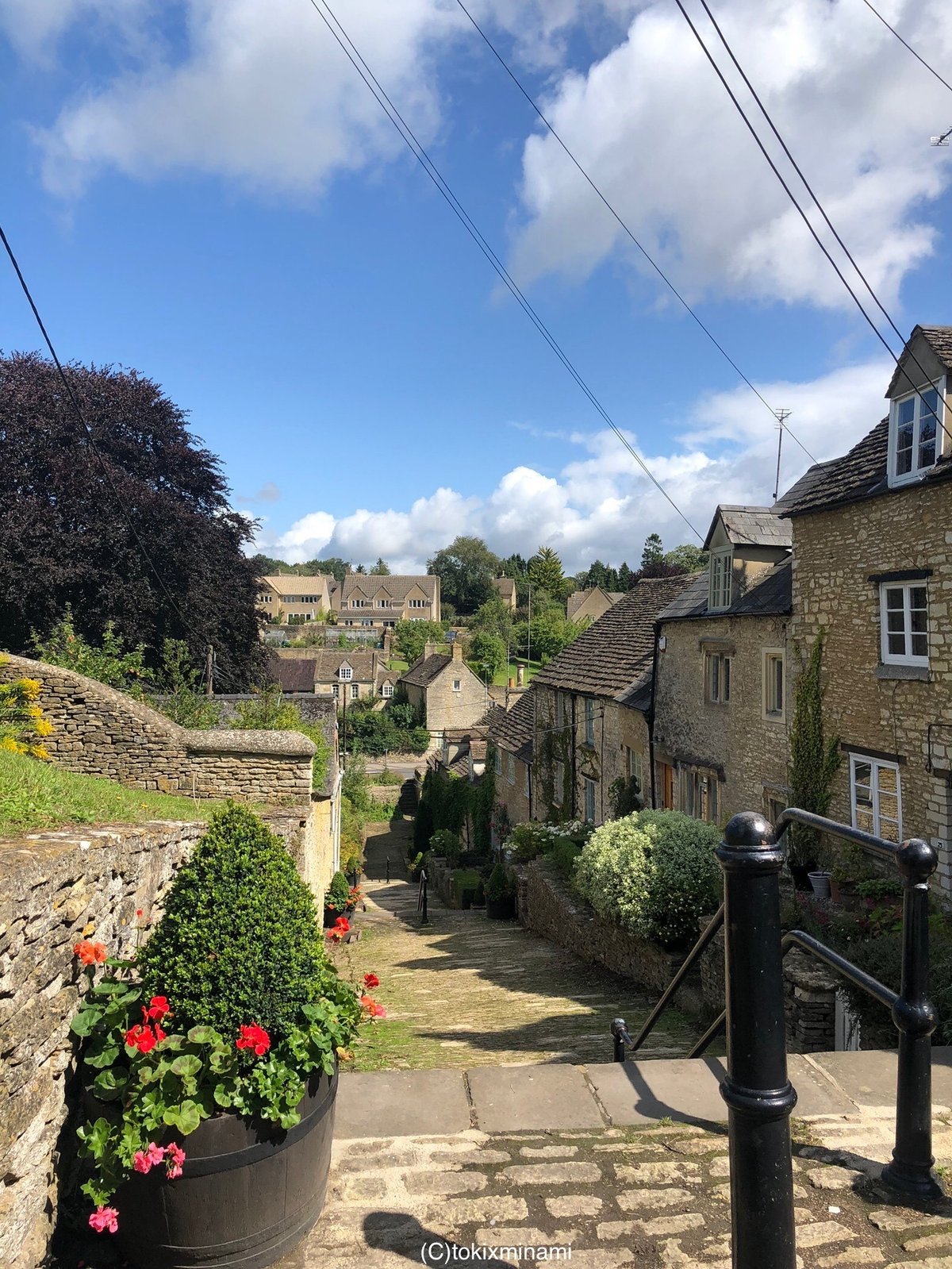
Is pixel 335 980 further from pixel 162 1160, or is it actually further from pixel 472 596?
pixel 472 596

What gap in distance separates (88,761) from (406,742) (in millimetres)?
46931

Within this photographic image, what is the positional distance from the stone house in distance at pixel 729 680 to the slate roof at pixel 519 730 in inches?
353

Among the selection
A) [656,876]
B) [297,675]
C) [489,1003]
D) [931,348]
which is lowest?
[489,1003]

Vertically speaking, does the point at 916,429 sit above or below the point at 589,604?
below

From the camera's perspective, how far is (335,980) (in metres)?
3.85

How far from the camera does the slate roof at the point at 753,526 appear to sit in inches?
665

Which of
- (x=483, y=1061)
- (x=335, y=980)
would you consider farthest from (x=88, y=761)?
(x=335, y=980)

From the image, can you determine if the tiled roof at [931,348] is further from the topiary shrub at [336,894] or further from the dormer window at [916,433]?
the topiary shrub at [336,894]

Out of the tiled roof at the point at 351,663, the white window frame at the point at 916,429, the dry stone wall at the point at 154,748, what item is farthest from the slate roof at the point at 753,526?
the tiled roof at the point at 351,663

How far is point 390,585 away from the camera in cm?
11850

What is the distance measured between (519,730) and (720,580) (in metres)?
→ 13.9

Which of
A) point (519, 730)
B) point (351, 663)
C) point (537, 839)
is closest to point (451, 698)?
point (351, 663)

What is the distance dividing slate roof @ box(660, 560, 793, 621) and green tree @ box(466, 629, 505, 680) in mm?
56958

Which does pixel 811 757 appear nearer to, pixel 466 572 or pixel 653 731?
pixel 653 731
